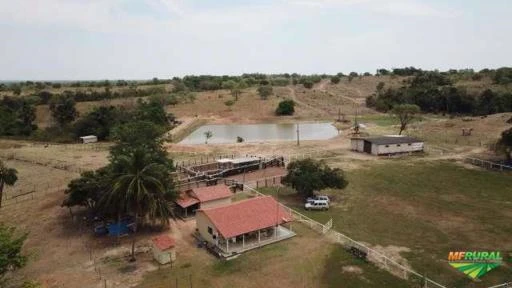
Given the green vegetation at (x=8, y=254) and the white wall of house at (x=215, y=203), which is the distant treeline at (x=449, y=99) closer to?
the white wall of house at (x=215, y=203)

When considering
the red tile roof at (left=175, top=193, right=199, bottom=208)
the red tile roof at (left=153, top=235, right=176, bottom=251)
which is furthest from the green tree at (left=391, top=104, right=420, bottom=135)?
the red tile roof at (left=153, top=235, right=176, bottom=251)

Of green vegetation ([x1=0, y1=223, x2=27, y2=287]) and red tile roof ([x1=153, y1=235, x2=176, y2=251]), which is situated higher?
green vegetation ([x1=0, y1=223, x2=27, y2=287])

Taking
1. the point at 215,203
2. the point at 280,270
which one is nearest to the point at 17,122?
the point at 215,203

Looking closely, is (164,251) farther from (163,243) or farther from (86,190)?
(86,190)

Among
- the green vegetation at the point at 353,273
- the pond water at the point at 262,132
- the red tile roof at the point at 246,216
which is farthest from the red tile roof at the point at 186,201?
the pond water at the point at 262,132

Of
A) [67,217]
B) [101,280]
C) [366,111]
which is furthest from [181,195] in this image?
[366,111]

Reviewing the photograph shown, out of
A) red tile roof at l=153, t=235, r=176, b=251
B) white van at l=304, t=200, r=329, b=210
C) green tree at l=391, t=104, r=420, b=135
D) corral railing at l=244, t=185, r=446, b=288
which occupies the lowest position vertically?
corral railing at l=244, t=185, r=446, b=288

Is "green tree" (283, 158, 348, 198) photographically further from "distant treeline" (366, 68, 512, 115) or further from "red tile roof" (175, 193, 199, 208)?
"distant treeline" (366, 68, 512, 115)
